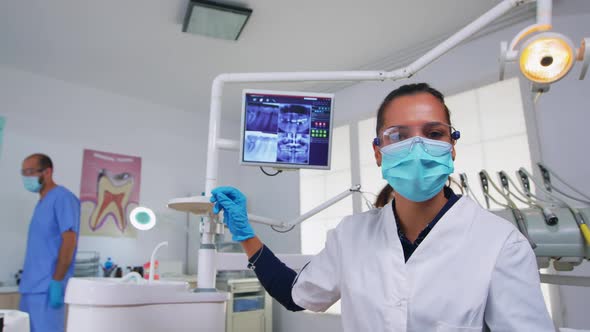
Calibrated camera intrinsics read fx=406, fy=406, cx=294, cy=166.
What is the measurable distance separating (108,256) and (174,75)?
179cm

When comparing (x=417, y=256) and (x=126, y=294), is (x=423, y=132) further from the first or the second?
(x=126, y=294)

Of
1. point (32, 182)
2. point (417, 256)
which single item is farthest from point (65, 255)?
point (417, 256)

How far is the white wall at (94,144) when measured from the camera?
3.43 m

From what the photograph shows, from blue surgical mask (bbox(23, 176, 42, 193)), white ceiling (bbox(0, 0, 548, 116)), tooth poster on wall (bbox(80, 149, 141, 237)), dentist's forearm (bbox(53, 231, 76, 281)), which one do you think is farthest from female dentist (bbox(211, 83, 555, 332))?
tooth poster on wall (bbox(80, 149, 141, 237))

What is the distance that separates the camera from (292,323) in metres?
4.12

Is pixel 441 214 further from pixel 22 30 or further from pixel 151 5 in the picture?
pixel 22 30

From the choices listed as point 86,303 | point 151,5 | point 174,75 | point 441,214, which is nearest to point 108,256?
point 174,75

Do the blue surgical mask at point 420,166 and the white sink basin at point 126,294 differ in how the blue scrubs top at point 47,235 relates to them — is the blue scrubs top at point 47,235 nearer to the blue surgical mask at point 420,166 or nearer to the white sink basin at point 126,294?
the white sink basin at point 126,294

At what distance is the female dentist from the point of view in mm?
836

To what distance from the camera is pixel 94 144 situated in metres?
3.91

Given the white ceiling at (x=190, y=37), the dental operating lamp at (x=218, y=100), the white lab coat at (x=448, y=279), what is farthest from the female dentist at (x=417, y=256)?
the white ceiling at (x=190, y=37)

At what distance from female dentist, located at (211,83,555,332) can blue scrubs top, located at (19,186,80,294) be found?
6.98 feet

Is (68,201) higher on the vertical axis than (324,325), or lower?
higher

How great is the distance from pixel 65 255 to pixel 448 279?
105 inches
